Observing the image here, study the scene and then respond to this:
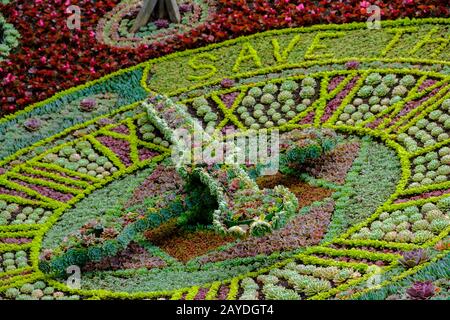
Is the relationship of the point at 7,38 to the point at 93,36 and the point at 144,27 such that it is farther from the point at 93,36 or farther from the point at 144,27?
the point at 144,27

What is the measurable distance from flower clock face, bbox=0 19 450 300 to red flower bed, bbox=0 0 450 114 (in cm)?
27

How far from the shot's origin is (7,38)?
20.3 m

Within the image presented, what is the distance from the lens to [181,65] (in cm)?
1939

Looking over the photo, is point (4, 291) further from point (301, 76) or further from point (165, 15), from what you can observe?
point (165, 15)

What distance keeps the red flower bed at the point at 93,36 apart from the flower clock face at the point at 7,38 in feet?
0.35

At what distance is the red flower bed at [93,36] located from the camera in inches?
758

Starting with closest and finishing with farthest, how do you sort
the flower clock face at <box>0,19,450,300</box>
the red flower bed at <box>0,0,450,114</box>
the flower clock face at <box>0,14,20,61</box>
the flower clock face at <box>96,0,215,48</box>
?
the flower clock face at <box>0,19,450,300</box> < the red flower bed at <box>0,0,450,114</box> < the flower clock face at <box>0,14,20,61</box> < the flower clock face at <box>96,0,215,48</box>

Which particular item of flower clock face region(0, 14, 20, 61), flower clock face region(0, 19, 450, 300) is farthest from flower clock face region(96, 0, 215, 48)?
flower clock face region(0, 14, 20, 61)

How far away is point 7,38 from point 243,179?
22.2 feet

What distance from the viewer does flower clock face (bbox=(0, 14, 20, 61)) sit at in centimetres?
2000

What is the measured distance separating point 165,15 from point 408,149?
616 centimetres

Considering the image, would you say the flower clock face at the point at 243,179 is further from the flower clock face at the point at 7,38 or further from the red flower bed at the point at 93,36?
the flower clock face at the point at 7,38

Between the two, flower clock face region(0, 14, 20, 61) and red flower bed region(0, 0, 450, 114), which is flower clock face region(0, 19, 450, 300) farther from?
flower clock face region(0, 14, 20, 61)

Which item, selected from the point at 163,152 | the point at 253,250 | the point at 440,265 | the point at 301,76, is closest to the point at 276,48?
the point at 301,76
